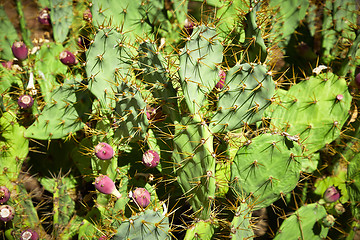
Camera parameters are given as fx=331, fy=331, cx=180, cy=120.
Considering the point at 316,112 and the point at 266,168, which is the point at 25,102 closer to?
the point at 266,168

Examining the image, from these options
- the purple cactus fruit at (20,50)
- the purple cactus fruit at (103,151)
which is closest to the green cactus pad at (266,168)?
the purple cactus fruit at (103,151)

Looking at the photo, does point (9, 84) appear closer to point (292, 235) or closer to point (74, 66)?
point (74, 66)

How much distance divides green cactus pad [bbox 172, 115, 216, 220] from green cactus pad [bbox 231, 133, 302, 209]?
16cm

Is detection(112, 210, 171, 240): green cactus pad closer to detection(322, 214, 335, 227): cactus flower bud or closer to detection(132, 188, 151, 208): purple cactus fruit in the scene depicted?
detection(132, 188, 151, 208): purple cactus fruit

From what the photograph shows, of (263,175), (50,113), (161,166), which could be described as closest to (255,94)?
(263,175)

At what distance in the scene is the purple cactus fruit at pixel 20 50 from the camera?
2.20 metres

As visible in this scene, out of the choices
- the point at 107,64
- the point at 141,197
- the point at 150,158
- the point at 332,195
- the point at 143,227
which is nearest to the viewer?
the point at 143,227

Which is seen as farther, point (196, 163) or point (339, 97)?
point (339, 97)

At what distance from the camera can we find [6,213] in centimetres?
192

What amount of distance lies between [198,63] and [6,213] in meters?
1.40

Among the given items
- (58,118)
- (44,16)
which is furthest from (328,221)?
(44,16)

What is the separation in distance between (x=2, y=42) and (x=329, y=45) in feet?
8.87

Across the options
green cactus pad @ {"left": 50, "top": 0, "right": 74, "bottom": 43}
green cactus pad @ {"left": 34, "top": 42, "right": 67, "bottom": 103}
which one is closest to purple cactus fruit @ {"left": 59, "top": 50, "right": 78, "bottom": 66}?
green cactus pad @ {"left": 34, "top": 42, "right": 67, "bottom": 103}

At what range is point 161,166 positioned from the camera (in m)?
1.96
